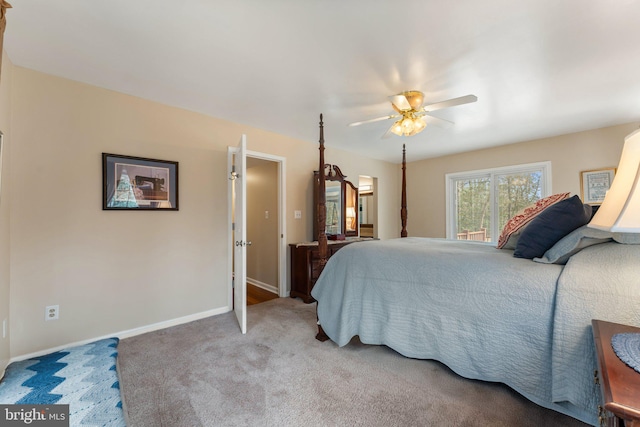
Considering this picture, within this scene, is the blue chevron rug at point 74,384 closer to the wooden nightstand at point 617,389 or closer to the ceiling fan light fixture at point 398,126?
the wooden nightstand at point 617,389

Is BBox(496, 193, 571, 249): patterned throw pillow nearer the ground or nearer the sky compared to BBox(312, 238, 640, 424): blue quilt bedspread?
nearer the sky

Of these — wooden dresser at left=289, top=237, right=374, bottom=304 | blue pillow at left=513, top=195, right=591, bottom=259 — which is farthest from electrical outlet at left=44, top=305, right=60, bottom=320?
blue pillow at left=513, top=195, right=591, bottom=259

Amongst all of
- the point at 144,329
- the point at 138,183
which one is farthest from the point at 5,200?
the point at 144,329

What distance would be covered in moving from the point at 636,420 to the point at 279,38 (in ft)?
7.39

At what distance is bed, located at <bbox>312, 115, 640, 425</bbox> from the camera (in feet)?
4.25

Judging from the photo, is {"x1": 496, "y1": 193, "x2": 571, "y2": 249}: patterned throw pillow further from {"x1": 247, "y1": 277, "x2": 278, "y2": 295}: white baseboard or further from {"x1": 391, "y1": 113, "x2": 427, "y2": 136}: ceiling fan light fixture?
{"x1": 247, "y1": 277, "x2": 278, "y2": 295}: white baseboard

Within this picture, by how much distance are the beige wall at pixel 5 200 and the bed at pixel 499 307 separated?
2323 millimetres

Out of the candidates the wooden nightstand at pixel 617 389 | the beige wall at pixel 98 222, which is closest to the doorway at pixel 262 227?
the beige wall at pixel 98 222

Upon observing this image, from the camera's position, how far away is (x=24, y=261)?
2.13 meters

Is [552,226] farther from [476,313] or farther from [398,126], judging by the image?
[398,126]

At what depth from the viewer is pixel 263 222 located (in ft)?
14.9

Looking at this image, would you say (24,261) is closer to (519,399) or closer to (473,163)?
(519,399)

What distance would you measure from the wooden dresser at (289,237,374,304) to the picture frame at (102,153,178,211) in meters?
1.66

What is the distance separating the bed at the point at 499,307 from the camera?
51.0 inches
